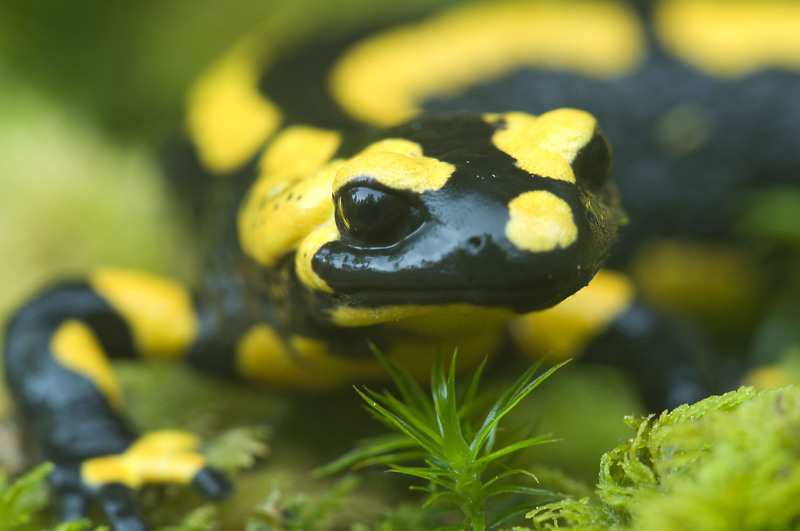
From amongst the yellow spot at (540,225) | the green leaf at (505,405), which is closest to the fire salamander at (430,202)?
the yellow spot at (540,225)

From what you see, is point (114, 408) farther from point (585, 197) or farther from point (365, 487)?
point (585, 197)

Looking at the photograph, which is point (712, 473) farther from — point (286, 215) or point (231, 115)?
point (231, 115)

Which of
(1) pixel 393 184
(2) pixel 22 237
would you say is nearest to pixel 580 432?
(1) pixel 393 184

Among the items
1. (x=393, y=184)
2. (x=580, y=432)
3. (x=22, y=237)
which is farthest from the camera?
(x=22, y=237)

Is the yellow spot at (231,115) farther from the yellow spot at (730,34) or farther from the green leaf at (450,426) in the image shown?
the yellow spot at (730,34)

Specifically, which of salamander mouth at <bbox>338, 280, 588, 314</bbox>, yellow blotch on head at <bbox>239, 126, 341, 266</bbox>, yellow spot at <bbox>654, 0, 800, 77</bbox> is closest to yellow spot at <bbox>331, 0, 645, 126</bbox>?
yellow spot at <bbox>654, 0, 800, 77</bbox>

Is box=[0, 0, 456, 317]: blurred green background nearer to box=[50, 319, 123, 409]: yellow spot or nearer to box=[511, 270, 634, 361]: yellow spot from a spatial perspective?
box=[50, 319, 123, 409]: yellow spot
